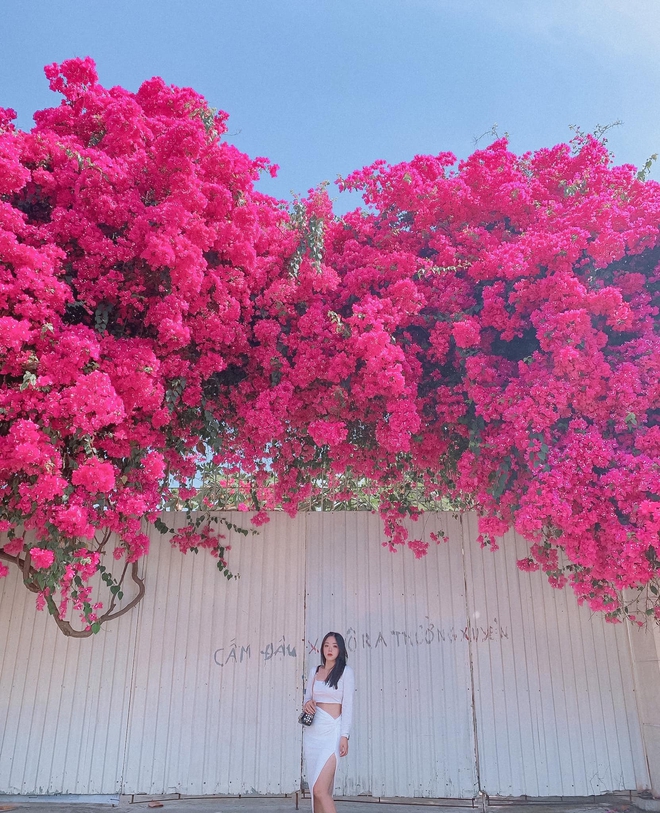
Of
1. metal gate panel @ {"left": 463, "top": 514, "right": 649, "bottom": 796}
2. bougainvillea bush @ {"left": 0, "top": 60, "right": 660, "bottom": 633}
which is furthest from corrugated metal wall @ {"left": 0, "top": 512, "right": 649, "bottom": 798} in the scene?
bougainvillea bush @ {"left": 0, "top": 60, "right": 660, "bottom": 633}

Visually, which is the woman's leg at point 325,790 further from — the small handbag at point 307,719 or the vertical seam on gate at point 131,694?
the vertical seam on gate at point 131,694

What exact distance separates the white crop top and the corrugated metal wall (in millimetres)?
971

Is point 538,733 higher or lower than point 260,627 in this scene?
lower

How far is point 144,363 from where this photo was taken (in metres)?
4.37

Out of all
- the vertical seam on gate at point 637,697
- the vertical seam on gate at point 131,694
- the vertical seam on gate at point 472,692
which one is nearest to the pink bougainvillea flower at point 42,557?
the vertical seam on gate at point 131,694

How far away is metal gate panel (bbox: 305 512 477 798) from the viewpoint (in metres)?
5.32

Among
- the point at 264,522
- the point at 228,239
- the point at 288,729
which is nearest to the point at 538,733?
the point at 288,729

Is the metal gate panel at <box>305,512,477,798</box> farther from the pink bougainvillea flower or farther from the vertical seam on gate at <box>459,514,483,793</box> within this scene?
the pink bougainvillea flower

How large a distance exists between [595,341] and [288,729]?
400cm

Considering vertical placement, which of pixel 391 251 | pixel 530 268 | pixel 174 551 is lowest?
pixel 174 551

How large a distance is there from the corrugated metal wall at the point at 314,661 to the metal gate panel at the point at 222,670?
1cm

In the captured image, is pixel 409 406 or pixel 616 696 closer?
Result: pixel 409 406

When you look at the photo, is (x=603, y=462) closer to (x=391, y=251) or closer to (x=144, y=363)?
(x=391, y=251)

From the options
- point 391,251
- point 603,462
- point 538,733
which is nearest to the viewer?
point 603,462
